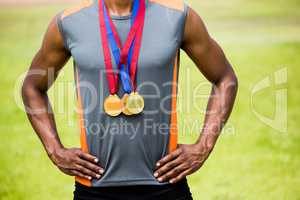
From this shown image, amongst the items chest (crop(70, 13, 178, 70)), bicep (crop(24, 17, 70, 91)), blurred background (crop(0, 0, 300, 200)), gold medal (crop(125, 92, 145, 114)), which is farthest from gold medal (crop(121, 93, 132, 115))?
blurred background (crop(0, 0, 300, 200))

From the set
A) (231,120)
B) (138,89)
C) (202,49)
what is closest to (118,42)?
(138,89)

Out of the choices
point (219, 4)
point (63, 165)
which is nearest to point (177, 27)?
point (63, 165)

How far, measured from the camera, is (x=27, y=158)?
7.45 m

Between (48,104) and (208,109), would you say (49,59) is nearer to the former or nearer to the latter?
(48,104)

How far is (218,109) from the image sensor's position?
9.62 ft

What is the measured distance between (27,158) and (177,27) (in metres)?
5.08

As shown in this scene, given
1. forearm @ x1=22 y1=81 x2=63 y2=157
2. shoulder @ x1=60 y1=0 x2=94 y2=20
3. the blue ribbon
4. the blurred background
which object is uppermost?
shoulder @ x1=60 y1=0 x2=94 y2=20

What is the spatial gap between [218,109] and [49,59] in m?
0.75

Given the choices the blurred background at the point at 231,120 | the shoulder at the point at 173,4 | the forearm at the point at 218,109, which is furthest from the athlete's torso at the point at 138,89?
the blurred background at the point at 231,120

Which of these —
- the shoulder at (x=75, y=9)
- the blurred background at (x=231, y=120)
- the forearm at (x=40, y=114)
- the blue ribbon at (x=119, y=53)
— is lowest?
the blurred background at (x=231, y=120)

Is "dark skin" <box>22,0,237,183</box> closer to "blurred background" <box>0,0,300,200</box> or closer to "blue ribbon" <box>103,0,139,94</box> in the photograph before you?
"blue ribbon" <box>103,0,139,94</box>

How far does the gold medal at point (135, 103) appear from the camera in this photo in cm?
260

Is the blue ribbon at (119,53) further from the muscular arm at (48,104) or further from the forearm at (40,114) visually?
the forearm at (40,114)

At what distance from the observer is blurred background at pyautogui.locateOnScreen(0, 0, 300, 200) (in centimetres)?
654
